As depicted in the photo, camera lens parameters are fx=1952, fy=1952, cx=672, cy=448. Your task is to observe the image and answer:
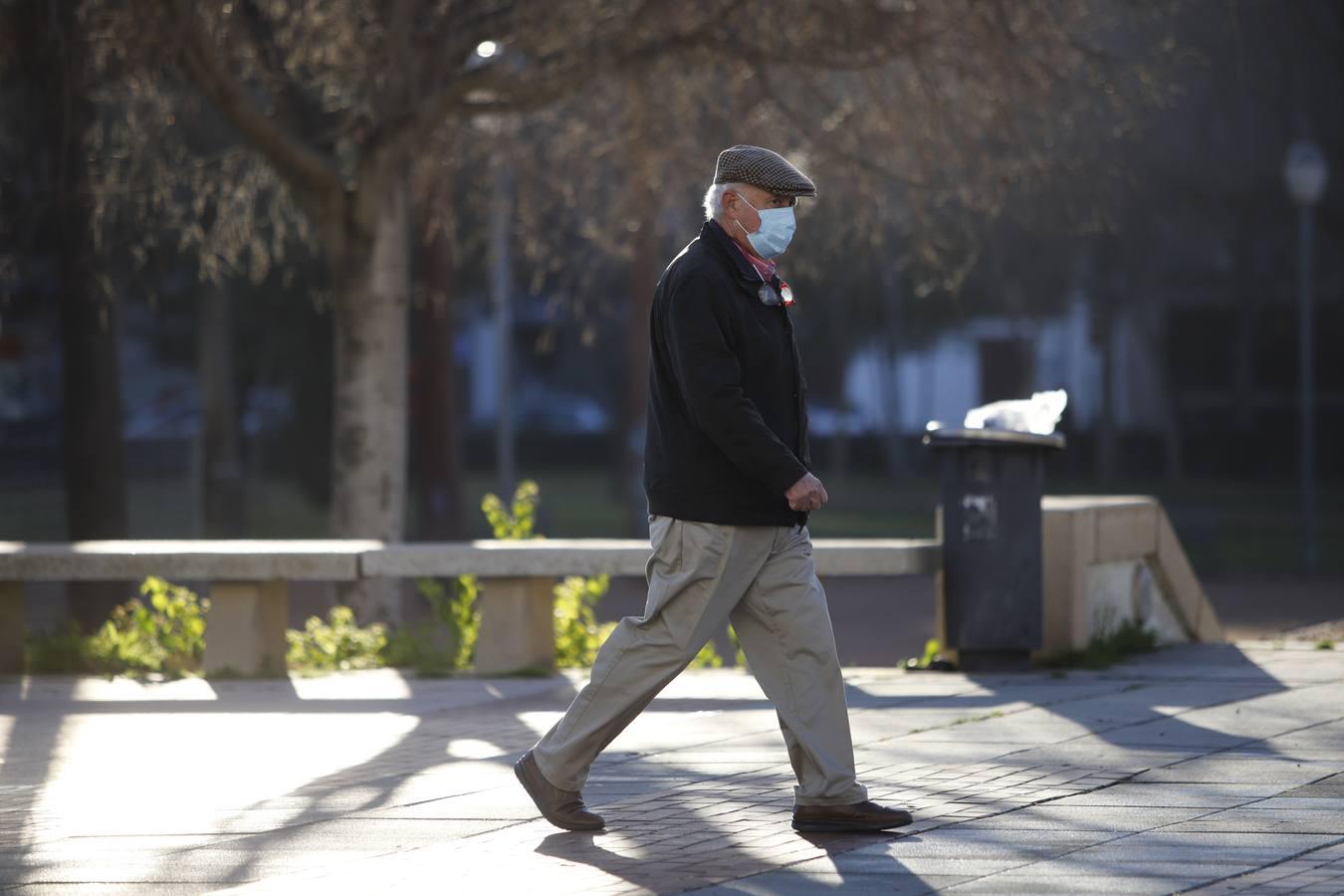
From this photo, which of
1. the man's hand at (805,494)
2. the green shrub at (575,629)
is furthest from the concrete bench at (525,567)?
the man's hand at (805,494)

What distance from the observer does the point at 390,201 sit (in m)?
11.7

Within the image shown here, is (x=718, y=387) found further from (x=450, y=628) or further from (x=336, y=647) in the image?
(x=336, y=647)

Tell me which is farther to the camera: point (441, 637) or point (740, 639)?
point (441, 637)

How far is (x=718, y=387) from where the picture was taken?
17.4 ft

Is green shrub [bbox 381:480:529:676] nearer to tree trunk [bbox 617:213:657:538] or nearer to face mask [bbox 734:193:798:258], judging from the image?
face mask [bbox 734:193:798:258]

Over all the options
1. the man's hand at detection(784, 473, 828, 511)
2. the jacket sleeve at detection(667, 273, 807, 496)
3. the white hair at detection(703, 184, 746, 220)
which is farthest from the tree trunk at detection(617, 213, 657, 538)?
the man's hand at detection(784, 473, 828, 511)

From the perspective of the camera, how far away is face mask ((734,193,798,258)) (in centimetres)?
560

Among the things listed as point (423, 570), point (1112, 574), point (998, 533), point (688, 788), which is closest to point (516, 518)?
point (423, 570)

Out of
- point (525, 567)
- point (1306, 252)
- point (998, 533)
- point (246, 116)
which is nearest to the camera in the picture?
point (998, 533)

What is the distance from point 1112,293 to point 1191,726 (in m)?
31.4

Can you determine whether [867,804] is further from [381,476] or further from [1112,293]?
[1112,293]

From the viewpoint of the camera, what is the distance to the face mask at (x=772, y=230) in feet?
18.4

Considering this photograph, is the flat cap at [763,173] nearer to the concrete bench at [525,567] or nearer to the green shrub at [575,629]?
the concrete bench at [525,567]

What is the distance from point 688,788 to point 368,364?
6.09 meters
